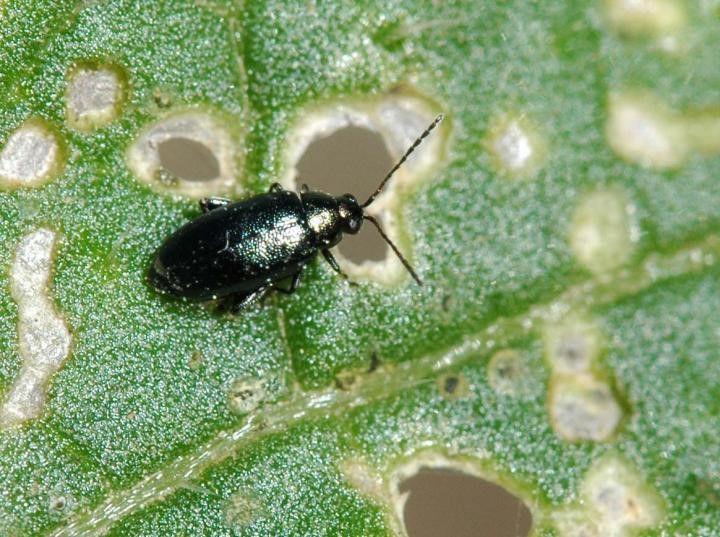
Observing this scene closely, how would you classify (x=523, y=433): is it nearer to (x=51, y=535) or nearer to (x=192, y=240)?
(x=192, y=240)

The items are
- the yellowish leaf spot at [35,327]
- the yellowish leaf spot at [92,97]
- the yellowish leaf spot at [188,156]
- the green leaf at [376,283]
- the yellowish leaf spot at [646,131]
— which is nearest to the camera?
the yellowish leaf spot at [35,327]

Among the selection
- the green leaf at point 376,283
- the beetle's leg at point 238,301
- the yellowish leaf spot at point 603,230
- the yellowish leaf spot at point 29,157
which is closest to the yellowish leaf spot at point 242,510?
the green leaf at point 376,283

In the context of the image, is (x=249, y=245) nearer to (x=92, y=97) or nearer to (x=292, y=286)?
(x=292, y=286)

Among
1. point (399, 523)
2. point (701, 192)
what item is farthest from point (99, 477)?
point (701, 192)

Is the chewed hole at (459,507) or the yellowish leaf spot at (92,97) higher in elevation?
the yellowish leaf spot at (92,97)

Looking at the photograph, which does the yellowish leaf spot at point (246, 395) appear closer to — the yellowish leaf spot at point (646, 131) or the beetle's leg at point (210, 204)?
the beetle's leg at point (210, 204)

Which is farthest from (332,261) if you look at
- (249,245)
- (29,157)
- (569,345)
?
(29,157)

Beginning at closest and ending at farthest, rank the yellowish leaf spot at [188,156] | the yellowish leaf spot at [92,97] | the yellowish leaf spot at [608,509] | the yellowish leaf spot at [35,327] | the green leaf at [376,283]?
1. the yellowish leaf spot at [35,327]
2. the green leaf at [376,283]
3. the yellowish leaf spot at [92,97]
4. the yellowish leaf spot at [188,156]
5. the yellowish leaf spot at [608,509]
